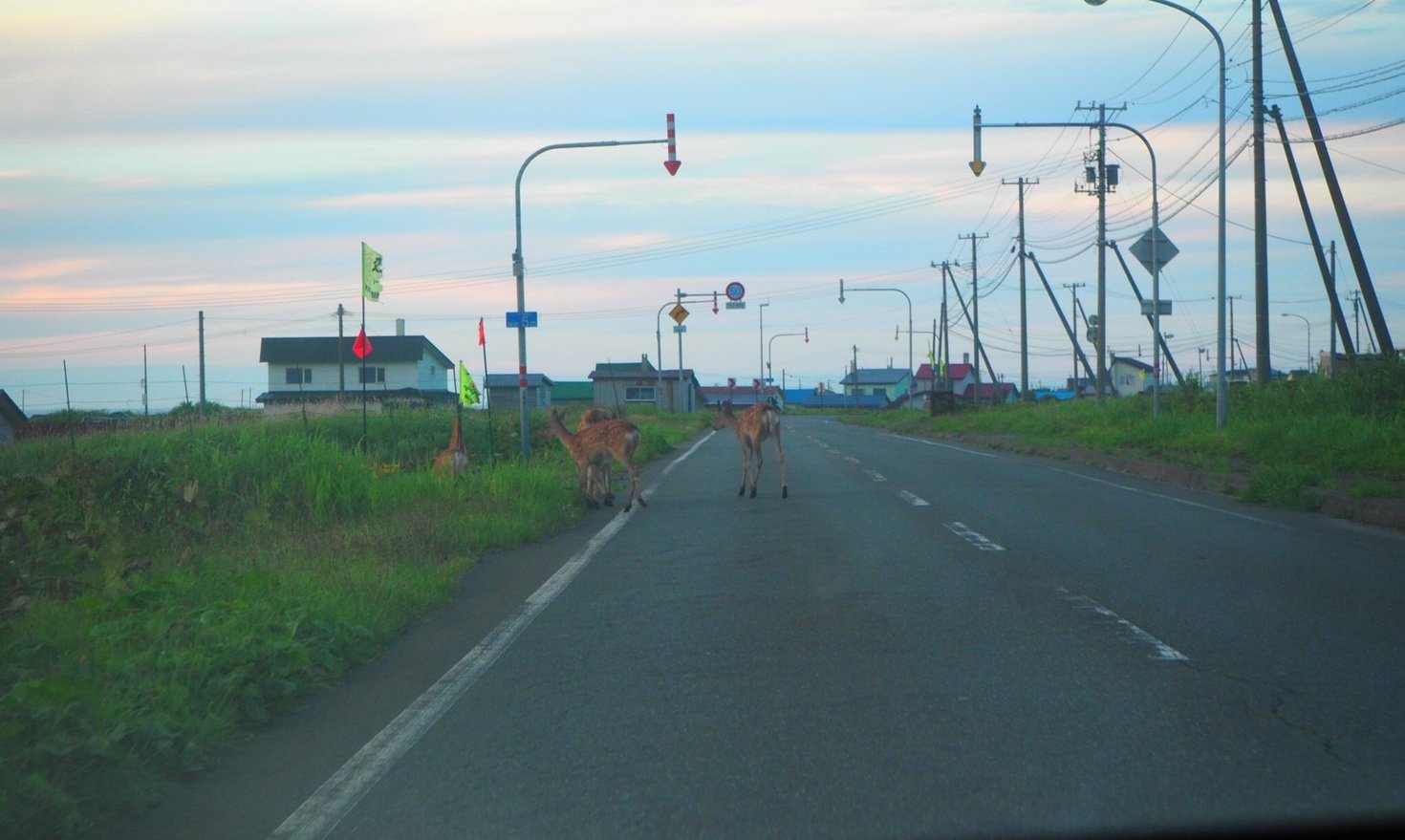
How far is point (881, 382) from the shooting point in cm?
15350

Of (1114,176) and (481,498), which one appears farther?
(1114,176)

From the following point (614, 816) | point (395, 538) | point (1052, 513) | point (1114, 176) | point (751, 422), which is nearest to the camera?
point (614, 816)

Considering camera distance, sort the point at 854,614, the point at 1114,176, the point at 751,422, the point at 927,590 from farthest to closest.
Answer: the point at 1114,176 < the point at 751,422 < the point at 927,590 < the point at 854,614

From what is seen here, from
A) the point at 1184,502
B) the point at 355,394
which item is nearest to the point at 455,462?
the point at 1184,502

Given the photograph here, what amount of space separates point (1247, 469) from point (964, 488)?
4837 millimetres

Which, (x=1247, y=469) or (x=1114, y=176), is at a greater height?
(x=1114, y=176)

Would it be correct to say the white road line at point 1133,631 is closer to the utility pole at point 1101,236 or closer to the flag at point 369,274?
the flag at point 369,274

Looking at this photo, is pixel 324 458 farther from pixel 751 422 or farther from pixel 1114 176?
pixel 1114 176

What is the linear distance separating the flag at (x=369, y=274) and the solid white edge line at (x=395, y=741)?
8.20 metres

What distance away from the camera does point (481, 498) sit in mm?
15094

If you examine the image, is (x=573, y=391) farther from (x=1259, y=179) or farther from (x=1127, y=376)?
(x=1259, y=179)

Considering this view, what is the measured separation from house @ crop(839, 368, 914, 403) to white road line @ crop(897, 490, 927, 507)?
130 m

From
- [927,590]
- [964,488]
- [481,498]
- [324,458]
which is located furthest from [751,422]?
[927,590]

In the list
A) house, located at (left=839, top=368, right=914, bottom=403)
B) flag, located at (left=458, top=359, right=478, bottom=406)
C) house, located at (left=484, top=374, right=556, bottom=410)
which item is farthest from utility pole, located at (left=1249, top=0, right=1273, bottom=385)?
house, located at (left=839, top=368, right=914, bottom=403)
